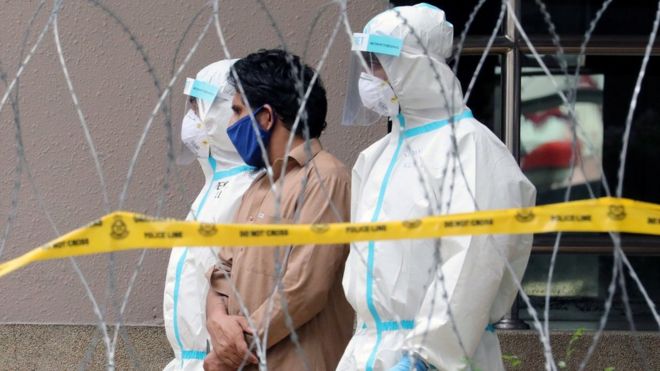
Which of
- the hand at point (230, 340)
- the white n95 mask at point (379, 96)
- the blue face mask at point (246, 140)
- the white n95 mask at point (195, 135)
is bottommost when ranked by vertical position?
the hand at point (230, 340)

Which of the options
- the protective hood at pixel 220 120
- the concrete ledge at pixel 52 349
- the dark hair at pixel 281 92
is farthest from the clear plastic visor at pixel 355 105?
the concrete ledge at pixel 52 349

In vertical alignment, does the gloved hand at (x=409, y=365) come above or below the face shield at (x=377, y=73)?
below

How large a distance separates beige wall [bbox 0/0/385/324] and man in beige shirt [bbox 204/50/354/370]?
5.03ft

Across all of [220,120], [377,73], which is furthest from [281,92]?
[220,120]

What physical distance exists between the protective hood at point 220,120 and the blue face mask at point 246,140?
424 mm

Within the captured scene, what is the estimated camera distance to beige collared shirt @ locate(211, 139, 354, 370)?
153 inches

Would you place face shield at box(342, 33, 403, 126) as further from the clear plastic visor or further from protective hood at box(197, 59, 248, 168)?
protective hood at box(197, 59, 248, 168)

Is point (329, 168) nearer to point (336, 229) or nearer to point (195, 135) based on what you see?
point (195, 135)

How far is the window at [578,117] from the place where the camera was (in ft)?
18.6

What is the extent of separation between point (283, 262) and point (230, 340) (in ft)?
0.92

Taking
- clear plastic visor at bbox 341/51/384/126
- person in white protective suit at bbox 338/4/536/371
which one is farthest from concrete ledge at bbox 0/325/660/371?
person in white protective suit at bbox 338/4/536/371

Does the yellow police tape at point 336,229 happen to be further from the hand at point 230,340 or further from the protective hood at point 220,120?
the protective hood at point 220,120

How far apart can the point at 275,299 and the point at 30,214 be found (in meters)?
2.33

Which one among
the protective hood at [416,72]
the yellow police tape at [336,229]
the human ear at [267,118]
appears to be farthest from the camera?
the human ear at [267,118]
